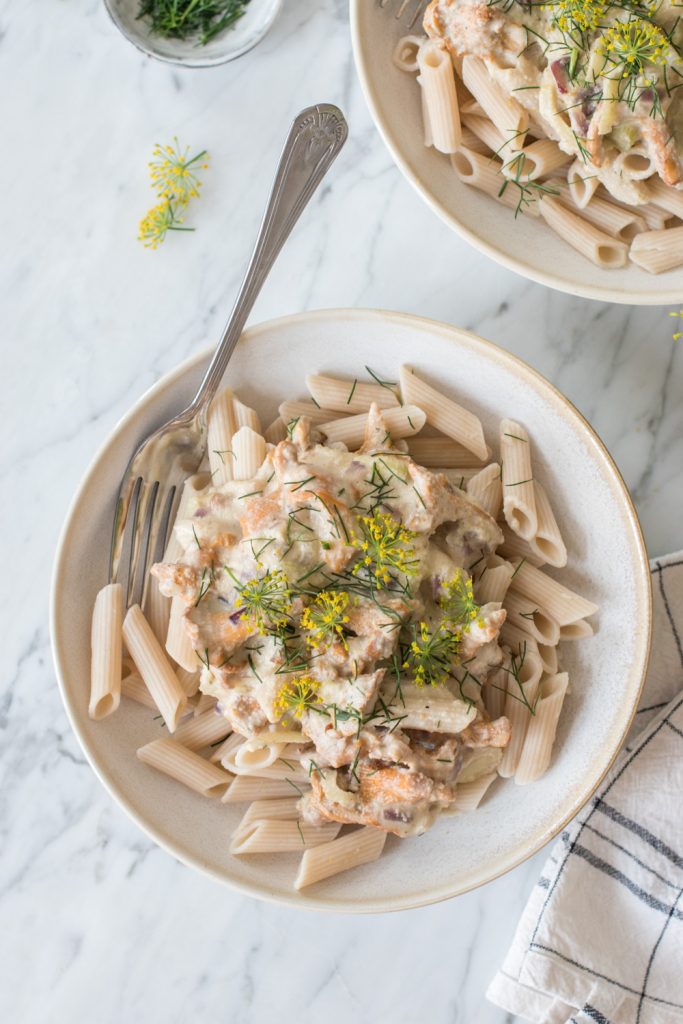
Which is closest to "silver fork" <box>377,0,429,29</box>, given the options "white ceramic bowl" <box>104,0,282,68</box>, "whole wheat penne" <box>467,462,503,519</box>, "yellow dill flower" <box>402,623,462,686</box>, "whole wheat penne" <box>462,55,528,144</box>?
"whole wheat penne" <box>462,55,528,144</box>

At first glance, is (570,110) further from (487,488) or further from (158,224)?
(158,224)

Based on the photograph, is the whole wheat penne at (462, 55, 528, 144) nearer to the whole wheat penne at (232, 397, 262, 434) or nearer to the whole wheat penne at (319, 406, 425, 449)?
the whole wheat penne at (319, 406, 425, 449)

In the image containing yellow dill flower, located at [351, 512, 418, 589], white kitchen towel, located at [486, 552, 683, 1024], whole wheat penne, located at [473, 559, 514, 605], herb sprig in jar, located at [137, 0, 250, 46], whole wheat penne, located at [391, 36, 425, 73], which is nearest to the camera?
yellow dill flower, located at [351, 512, 418, 589]

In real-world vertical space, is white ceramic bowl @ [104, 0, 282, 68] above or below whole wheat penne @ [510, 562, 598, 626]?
above

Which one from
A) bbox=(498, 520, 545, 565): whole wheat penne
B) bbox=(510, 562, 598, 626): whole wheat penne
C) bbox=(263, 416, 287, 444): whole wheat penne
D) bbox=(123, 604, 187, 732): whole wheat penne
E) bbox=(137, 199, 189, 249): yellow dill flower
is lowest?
bbox=(510, 562, 598, 626): whole wheat penne

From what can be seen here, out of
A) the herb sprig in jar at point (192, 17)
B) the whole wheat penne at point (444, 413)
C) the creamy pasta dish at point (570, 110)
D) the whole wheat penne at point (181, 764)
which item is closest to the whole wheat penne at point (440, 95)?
the creamy pasta dish at point (570, 110)

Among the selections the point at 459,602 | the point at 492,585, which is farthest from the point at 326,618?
the point at 492,585
